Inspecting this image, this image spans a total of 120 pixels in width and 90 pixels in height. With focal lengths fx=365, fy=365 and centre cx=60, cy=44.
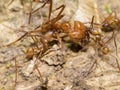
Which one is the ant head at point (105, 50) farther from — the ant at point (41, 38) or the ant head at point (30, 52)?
the ant head at point (30, 52)

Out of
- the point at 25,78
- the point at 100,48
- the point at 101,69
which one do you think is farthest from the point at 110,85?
the point at 25,78

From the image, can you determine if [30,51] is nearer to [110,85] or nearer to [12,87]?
[12,87]

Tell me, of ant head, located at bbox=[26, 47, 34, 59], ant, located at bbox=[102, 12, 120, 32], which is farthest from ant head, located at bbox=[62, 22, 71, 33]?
ant, located at bbox=[102, 12, 120, 32]

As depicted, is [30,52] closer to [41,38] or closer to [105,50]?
[41,38]

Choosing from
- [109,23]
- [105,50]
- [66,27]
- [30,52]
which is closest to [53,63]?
[30,52]

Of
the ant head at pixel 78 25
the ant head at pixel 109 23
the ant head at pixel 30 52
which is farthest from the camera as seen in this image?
the ant head at pixel 109 23

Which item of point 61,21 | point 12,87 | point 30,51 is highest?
point 61,21

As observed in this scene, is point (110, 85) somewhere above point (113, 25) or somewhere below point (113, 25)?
below

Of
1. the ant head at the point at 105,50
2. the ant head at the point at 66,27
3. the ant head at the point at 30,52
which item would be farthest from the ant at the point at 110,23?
the ant head at the point at 30,52
